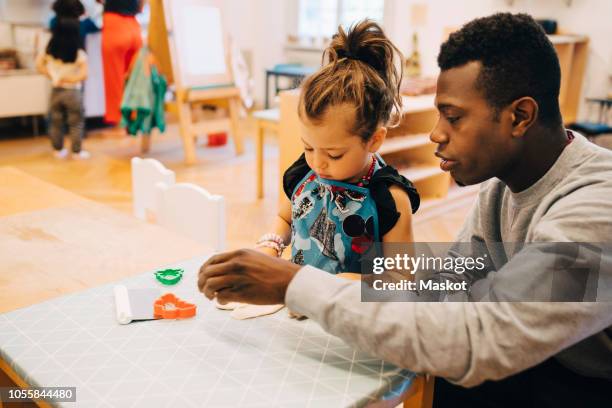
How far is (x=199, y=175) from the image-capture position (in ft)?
15.2

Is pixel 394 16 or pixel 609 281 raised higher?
pixel 394 16

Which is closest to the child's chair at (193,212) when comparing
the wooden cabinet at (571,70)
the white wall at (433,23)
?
the wooden cabinet at (571,70)

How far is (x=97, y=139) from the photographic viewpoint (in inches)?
230

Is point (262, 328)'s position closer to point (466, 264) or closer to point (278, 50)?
point (466, 264)

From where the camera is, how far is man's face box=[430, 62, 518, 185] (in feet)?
3.29

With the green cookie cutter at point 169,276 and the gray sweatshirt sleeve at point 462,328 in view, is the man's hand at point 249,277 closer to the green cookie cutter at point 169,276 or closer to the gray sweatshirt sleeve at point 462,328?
the gray sweatshirt sleeve at point 462,328

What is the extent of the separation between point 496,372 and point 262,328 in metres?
0.40

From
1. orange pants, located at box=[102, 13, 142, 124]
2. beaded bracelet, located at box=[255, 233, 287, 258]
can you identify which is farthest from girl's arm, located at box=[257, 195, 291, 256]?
orange pants, located at box=[102, 13, 142, 124]

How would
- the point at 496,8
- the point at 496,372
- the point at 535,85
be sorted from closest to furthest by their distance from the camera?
the point at 496,372 < the point at 535,85 < the point at 496,8

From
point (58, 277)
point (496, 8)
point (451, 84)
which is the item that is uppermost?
point (496, 8)

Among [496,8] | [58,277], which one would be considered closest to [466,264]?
[58,277]

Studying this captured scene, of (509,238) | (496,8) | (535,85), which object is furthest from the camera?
(496,8)

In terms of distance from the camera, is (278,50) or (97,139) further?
(278,50)

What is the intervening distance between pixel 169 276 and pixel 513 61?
77 cm
